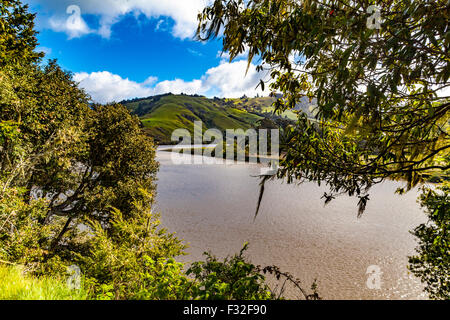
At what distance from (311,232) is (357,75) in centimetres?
2466

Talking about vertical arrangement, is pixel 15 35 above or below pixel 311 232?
above

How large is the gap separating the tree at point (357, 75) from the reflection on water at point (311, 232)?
13963mm

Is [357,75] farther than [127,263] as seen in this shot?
No

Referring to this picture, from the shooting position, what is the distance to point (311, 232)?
79.5 feet

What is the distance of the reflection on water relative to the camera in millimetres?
16516

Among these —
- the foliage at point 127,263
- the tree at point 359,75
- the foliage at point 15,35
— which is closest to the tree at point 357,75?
the tree at point 359,75

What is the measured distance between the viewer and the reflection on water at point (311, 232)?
1652cm

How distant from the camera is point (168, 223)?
25.5 meters

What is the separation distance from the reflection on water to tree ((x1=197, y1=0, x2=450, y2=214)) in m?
14.0

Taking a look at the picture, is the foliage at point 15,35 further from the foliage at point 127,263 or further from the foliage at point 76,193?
the foliage at point 127,263

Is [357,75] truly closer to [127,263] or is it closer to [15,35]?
[127,263]

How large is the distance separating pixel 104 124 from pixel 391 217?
34.1m

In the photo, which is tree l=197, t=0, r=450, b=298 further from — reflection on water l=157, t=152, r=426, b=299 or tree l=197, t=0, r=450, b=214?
reflection on water l=157, t=152, r=426, b=299

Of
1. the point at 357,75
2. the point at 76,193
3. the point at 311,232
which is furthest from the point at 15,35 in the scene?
the point at 311,232
